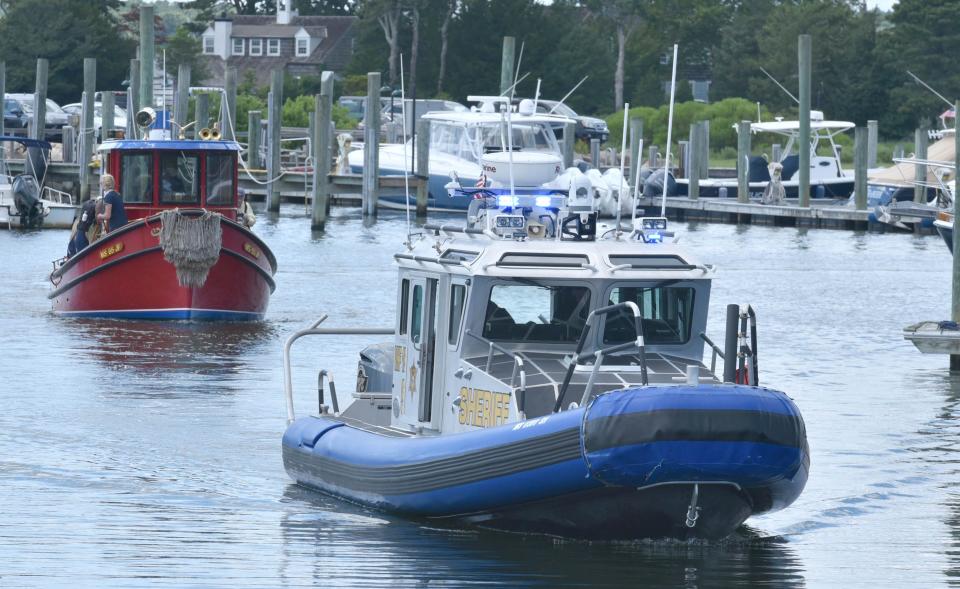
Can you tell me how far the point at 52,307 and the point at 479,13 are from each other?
184 feet

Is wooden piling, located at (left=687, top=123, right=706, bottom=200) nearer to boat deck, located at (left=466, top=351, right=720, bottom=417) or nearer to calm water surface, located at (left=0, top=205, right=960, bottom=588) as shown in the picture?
calm water surface, located at (left=0, top=205, right=960, bottom=588)

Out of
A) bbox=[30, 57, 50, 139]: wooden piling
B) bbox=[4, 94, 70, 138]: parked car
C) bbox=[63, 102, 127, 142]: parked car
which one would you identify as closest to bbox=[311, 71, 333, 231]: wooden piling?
bbox=[30, 57, 50, 139]: wooden piling

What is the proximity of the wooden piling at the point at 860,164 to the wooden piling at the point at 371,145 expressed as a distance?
11.6m

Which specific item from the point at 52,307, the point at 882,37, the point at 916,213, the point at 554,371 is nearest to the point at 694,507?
the point at 554,371

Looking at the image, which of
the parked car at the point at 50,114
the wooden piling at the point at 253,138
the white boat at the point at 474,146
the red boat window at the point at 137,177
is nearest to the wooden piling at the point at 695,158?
the white boat at the point at 474,146

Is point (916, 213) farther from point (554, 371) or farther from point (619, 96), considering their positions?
point (619, 96)

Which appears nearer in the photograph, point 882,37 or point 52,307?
point 52,307

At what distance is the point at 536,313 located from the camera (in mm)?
12781

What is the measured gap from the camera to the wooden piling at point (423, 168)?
48.5 metres

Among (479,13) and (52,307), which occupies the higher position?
(479,13)

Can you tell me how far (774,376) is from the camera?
22062 millimetres

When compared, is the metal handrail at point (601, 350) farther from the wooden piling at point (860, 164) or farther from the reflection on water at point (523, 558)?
the wooden piling at point (860, 164)

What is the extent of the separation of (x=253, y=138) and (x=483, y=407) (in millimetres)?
38838

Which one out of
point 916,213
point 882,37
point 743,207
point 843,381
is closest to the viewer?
point 843,381
